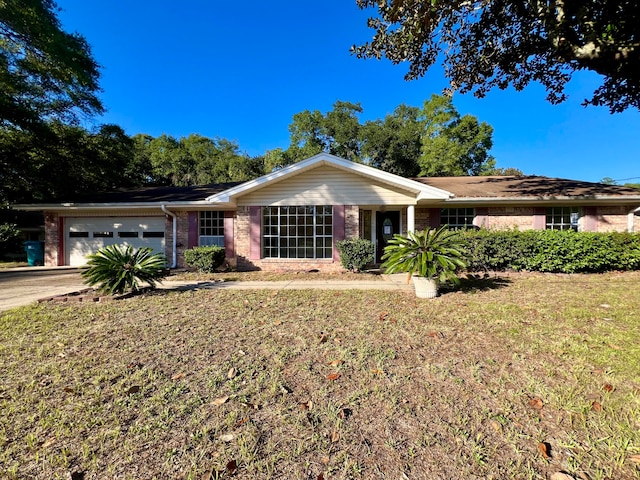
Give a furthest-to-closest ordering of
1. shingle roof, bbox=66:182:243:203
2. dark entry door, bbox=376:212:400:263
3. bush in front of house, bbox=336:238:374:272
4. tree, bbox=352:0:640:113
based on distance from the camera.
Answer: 1. shingle roof, bbox=66:182:243:203
2. dark entry door, bbox=376:212:400:263
3. bush in front of house, bbox=336:238:374:272
4. tree, bbox=352:0:640:113

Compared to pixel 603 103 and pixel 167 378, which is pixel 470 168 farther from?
pixel 167 378

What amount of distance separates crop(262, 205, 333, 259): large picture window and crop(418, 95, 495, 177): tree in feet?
69.9

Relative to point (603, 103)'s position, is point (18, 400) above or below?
below

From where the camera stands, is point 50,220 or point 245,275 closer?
point 245,275

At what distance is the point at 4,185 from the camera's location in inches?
653

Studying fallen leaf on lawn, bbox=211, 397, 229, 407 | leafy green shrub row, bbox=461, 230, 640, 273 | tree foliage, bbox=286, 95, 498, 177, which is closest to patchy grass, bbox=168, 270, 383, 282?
leafy green shrub row, bbox=461, 230, 640, 273

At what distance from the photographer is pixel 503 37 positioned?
8242 mm

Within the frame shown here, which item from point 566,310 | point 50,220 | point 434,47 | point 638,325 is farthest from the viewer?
point 50,220

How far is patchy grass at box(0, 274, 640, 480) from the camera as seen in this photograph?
6.48 feet

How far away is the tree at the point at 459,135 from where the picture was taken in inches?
1165

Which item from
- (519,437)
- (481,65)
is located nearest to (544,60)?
(481,65)

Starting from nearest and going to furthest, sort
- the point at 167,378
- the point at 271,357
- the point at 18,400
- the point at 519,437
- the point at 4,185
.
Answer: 1. the point at 519,437
2. the point at 18,400
3. the point at 167,378
4. the point at 271,357
5. the point at 4,185

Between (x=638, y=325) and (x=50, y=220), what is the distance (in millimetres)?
18986

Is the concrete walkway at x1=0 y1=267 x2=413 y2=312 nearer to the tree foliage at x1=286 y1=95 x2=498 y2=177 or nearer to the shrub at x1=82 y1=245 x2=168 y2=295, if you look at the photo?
the shrub at x1=82 y1=245 x2=168 y2=295
